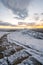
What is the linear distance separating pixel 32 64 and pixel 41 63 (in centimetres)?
19

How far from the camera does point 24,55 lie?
9.65 ft

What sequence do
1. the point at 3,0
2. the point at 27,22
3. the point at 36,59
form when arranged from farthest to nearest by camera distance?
the point at 27,22
the point at 3,0
the point at 36,59

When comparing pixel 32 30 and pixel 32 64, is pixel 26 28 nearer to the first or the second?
pixel 32 30

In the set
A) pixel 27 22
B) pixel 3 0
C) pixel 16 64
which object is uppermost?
pixel 3 0

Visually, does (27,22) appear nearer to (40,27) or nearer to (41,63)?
(40,27)

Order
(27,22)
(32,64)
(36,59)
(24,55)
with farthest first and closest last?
1. (27,22)
2. (24,55)
3. (36,59)
4. (32,64)

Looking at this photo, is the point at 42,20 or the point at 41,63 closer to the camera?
the point at 41,63

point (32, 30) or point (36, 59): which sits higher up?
point (32, 30)

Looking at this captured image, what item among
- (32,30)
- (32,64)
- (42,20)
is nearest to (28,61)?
(32,64)

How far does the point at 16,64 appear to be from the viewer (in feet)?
8.07

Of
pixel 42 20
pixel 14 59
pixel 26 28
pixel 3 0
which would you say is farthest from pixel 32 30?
pixel 14 59

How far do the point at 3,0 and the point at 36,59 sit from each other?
284 cm

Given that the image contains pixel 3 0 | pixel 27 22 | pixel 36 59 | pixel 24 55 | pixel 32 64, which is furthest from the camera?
pixel 27 22

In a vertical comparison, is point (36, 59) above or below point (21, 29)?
below
